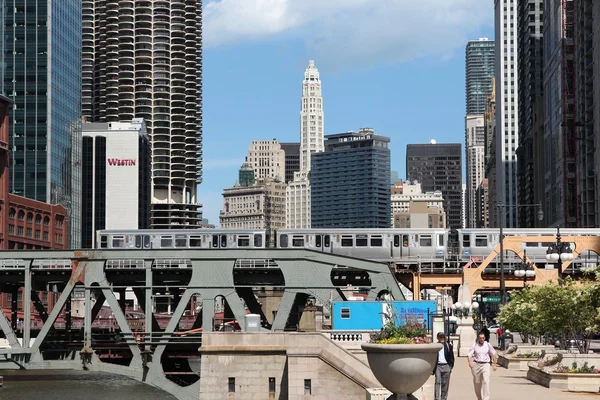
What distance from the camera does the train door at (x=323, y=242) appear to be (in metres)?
87.4

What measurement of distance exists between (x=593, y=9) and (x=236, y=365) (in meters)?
93.9

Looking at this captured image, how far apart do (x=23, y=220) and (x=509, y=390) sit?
126 m

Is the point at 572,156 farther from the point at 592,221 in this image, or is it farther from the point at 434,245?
the point at 434,245

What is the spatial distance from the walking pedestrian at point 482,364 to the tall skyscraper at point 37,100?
514 ft

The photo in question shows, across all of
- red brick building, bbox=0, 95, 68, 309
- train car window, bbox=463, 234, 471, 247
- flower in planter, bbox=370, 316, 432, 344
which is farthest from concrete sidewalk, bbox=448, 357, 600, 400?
red brick building, bbox=0, 95, 68, 309

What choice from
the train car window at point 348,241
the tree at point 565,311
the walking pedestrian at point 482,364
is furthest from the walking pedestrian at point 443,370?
the train car window at point 348,241

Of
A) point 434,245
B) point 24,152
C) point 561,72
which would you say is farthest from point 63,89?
point 434,245

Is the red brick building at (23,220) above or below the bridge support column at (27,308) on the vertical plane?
above

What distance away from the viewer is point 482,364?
1164 inches

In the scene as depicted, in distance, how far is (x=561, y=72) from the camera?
155 metres

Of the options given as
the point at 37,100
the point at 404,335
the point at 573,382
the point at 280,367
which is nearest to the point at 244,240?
the point at 280,367

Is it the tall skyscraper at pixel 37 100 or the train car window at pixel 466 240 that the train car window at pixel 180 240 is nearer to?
the train car window at pixel 466 240

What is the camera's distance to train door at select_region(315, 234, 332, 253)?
287ft

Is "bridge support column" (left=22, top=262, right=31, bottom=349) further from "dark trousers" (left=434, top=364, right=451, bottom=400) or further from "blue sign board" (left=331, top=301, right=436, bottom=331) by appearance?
"dark trousers" (left=434, top=364, right=451, bottom=400)
